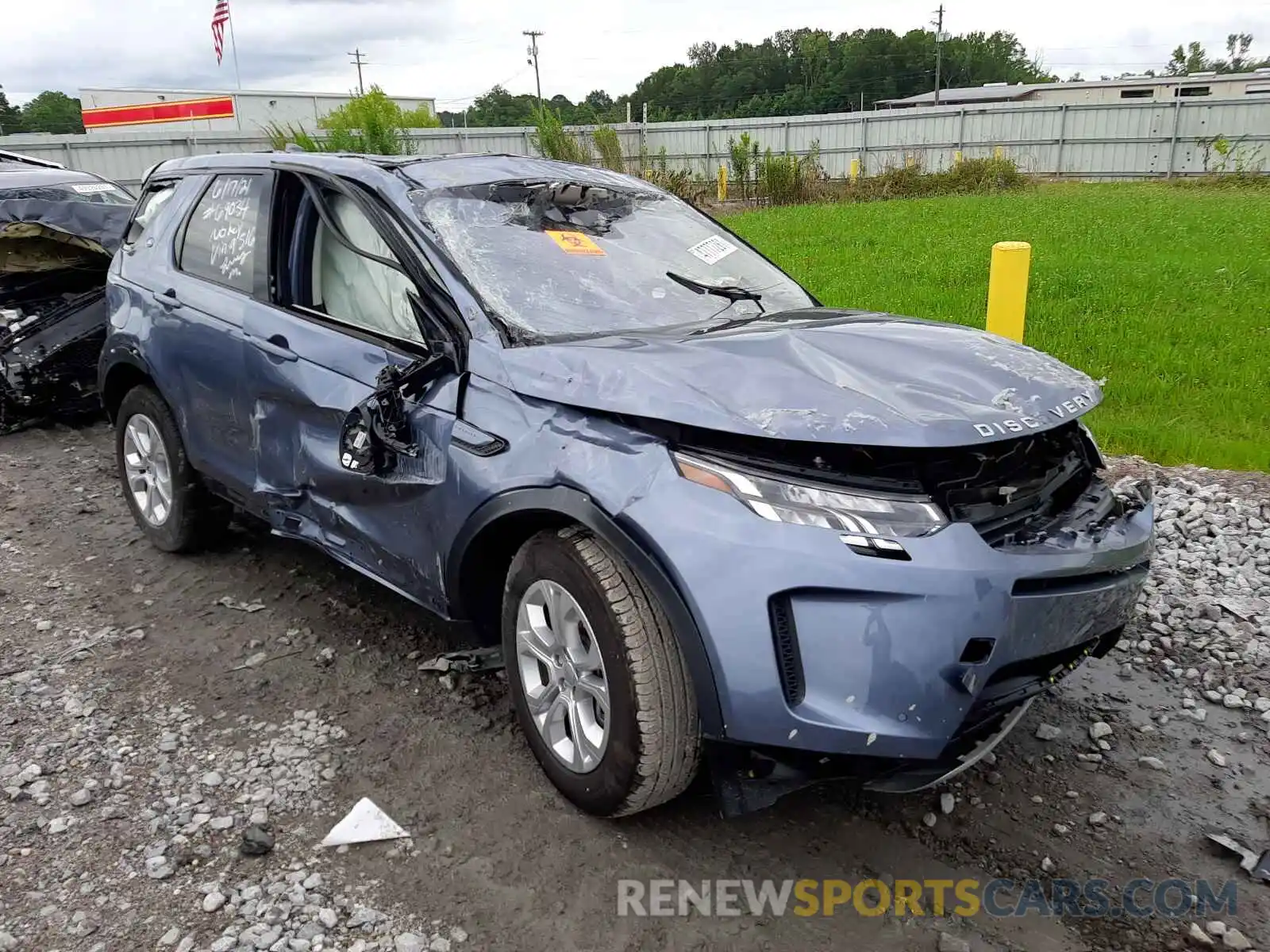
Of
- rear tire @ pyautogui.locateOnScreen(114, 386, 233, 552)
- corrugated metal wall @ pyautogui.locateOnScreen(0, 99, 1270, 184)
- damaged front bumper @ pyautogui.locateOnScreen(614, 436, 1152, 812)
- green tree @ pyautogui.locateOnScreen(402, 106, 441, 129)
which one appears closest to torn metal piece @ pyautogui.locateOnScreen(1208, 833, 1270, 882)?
damaged front bumper @ pyautogui.locateOnScreen(614, 436, 1152, 812)

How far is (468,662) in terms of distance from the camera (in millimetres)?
3578

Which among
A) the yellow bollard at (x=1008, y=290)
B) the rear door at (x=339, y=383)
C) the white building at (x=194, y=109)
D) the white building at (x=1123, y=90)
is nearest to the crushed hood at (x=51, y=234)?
the rear door at (x=339, y=383)

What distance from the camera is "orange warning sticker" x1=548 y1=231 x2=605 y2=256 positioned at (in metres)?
3.43

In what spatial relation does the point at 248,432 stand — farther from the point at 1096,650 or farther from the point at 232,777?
the point at 1096,650

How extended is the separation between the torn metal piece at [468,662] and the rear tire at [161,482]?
1503 mm

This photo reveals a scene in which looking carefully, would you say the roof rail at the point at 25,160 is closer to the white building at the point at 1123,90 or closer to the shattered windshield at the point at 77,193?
the shattered windshield at the point at 77,193

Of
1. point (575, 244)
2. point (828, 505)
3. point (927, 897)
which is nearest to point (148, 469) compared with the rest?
point (575, 244)

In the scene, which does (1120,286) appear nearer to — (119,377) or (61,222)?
(119,377)

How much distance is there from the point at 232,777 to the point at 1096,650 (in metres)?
2.55

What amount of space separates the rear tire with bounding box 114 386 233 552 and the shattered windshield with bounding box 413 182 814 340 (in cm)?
188

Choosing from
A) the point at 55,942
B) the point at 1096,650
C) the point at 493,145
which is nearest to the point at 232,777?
the point at 55,942

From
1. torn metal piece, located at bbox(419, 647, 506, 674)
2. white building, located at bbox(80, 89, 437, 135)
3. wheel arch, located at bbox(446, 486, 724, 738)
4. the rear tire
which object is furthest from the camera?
white building, located at bbox(80, 89, 437, 135)

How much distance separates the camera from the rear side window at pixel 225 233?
3910 millimetres

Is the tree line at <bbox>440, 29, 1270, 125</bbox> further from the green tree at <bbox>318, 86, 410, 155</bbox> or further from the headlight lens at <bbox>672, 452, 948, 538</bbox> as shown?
the headlight lens at <bbox>672, 452, 948, 538</bbox>
